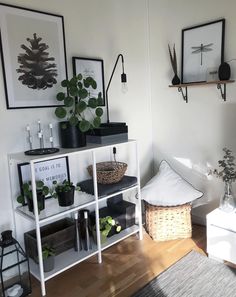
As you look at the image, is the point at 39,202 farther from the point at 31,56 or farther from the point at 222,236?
the point at 222,236

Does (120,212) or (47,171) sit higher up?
(47,171)

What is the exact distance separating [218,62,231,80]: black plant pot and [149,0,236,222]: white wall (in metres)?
0.08

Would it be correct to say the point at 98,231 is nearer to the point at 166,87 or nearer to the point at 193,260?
the point at 193,260

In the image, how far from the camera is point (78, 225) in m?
2.17

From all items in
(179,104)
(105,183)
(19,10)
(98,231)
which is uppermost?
(19,10)

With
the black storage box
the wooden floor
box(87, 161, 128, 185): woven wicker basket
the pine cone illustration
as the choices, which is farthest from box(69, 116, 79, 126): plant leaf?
the wooden floor

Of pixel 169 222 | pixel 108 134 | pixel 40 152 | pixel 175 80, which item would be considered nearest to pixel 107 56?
pixel 175 80

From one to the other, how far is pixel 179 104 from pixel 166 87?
221 mm

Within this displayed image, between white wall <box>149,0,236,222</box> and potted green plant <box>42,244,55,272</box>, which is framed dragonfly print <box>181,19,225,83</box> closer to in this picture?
white wall <box>149,0,236,222</box>

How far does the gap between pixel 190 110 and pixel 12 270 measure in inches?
77.4

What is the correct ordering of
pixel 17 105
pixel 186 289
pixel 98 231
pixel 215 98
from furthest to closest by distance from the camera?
pixel 215 98 → pixel 98 231 → pixel 17 105 → pixel 186 289

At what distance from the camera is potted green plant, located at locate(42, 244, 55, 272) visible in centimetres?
189

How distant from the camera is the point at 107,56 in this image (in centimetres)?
248

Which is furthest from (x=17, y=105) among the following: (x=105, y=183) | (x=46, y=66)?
(x=105, y=183)
